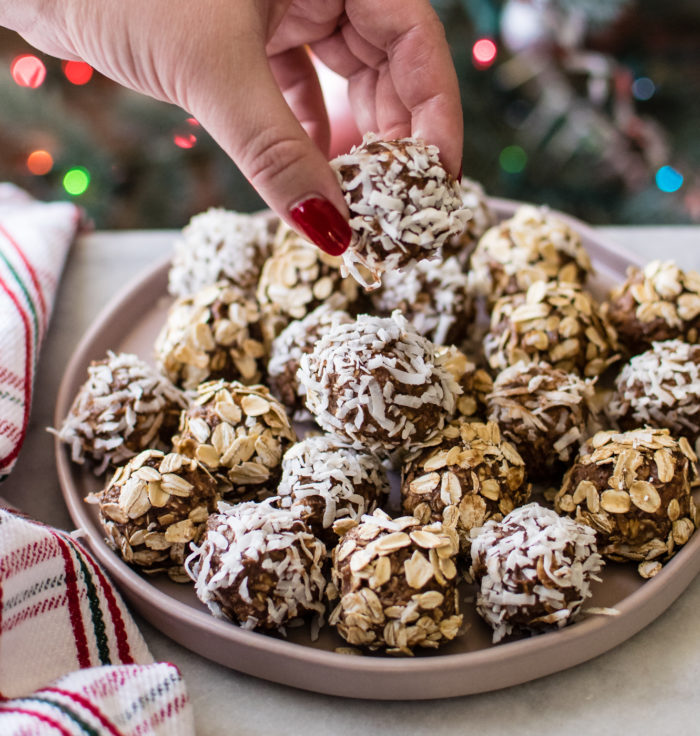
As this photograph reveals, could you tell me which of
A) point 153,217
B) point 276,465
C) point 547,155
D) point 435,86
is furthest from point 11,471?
point 547,155

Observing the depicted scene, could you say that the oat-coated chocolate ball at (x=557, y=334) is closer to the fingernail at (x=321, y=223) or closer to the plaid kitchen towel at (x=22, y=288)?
the fingernail at (x=321, y=223)

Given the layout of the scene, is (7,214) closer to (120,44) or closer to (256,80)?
(120,44)

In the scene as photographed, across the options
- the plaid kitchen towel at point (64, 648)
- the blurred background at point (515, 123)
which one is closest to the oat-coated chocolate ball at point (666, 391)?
the plaid kitchen towel at point (64, 648)

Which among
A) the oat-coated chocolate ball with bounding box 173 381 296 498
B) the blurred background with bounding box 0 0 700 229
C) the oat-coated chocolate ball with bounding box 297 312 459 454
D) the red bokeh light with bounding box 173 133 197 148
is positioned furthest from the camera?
the red bokeh light with bounding box 173 133 197 148

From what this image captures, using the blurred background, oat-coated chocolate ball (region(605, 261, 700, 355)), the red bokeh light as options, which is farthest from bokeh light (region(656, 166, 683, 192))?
the red bokeh light

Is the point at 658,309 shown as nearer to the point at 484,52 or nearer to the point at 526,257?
the point at 526,257

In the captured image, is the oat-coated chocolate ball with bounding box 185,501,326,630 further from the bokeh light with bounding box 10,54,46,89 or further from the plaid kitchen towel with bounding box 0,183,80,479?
the bokeh light with bounding box 10,54,46,89
